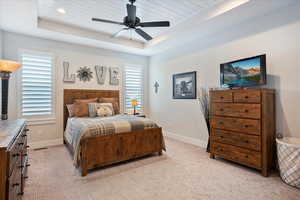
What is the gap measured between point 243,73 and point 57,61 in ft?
14.5

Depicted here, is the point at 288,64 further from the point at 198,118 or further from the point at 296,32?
the point at 198,118

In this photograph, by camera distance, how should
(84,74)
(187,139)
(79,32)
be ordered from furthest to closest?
1. (84,74)
2. (187,139)
3. (79,32)

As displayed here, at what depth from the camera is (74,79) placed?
4465 millimetres

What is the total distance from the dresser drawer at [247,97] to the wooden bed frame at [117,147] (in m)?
1.64

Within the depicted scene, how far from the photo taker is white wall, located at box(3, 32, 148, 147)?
370 centimetres

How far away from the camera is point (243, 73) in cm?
296

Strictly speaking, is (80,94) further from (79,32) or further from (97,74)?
(79,32)

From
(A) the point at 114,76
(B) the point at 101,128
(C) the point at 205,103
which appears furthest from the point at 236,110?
(A) the point at 114,76

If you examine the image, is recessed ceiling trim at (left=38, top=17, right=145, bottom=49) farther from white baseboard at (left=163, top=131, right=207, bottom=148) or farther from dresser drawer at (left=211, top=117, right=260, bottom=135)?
dresser drawer at (left=211, top=117, right=260, bottom=135)

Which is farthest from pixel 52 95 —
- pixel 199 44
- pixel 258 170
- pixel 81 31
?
pixel 258 170

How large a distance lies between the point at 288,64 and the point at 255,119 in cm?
108

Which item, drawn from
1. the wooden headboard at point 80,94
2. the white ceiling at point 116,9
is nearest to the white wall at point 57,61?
the wooden headboard at point 80,94

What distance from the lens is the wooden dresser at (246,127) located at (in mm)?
2520

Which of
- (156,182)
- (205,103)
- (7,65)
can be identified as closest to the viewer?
(156,182)
